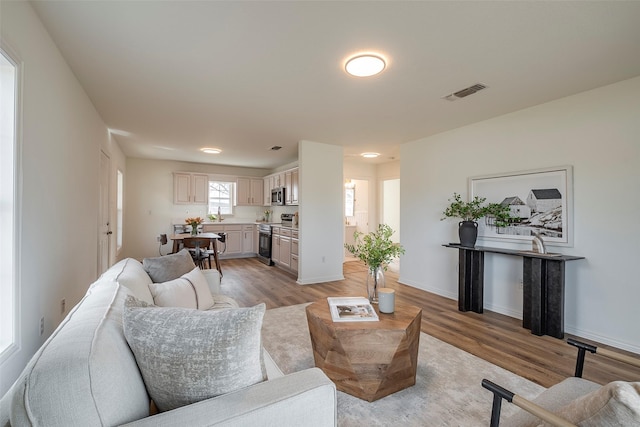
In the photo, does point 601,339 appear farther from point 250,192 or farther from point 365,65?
point 250,192

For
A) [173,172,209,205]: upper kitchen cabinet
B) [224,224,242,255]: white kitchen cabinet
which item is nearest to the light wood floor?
[224,224,242,255]: white kitchen cabinet

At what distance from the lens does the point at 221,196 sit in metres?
8.05

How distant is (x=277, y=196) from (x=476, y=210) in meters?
4.53

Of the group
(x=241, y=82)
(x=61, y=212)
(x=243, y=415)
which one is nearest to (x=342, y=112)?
(x=241, y=82)

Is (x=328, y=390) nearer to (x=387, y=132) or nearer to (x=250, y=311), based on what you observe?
(x=250, y=311)

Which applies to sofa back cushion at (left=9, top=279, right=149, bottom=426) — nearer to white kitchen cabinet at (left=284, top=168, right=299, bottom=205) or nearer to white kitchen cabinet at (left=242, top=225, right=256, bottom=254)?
white kitchen cabinet at (left=284, top=168, right=299, bottom=205)

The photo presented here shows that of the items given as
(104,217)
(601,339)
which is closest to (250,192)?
(104,217)

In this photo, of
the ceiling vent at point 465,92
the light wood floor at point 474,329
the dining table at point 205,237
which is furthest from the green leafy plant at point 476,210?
the dining table at point 205,237

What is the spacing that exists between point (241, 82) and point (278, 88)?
368 millimetres

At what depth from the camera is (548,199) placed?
10.6ft

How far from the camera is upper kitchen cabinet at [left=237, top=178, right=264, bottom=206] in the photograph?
798 cm

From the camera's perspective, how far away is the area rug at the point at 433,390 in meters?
1.73

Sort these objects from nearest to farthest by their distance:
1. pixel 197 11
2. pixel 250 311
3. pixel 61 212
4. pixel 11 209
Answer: pixel 250 311
pixel 11 209
pixel 197 11
pixel 61 212

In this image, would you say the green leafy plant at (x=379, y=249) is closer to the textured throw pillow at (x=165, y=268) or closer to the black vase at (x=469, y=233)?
the textured throw pillow at (x=165, y=268)
